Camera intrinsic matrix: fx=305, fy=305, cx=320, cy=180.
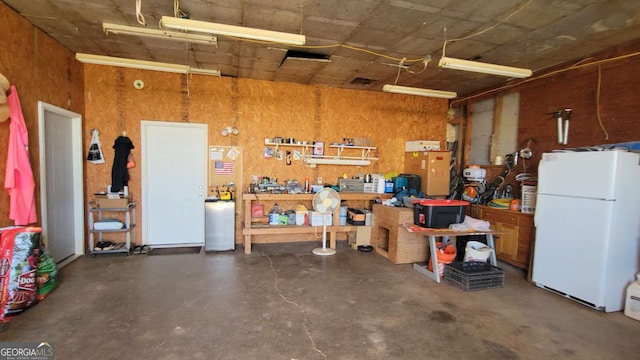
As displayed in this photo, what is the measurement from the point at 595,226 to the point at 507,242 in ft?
5.13

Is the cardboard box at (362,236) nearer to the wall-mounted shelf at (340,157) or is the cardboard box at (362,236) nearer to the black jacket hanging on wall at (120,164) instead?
the wall-mounted shelf at (340,157)

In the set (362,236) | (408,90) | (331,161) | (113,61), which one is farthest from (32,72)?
(362,236)

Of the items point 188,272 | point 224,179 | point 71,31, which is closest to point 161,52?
point 71,31

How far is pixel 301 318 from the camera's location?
3.04 metres

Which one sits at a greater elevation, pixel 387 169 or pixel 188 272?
pixel 387 169

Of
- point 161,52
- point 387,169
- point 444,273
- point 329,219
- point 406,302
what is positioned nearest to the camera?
point 406,302

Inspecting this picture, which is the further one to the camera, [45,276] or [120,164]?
[120,164]

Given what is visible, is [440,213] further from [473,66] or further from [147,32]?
[147,32]

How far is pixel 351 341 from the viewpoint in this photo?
267 cm

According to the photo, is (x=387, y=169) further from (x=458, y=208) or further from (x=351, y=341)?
(x=351, y=341)

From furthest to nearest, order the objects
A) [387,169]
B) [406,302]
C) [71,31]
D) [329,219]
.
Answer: [387,169] < [329,219] < [71,31] < [406,302]

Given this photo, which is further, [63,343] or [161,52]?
[161,52]

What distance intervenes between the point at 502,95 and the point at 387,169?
2493 millimetres

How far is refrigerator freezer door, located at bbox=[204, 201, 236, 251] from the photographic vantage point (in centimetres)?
514
